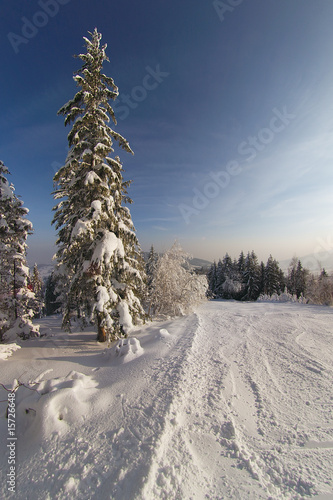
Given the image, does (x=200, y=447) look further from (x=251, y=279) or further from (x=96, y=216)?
(x=251, y=279)

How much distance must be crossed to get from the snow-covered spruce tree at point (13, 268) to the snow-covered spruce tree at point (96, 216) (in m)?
5.50

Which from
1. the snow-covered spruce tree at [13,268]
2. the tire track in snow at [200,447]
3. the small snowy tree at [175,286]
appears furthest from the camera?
the small snowy tree at [175,286]

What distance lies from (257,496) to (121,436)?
6.60ft

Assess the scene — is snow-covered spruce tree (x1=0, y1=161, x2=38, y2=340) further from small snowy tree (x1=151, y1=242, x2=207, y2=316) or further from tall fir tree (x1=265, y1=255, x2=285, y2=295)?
tall fir tree (x1=265, y1=255, x2=285, y2=295)

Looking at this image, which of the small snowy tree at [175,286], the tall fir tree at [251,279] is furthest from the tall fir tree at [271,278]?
the small snowy tree at [175,286]

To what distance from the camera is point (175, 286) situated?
1616cm

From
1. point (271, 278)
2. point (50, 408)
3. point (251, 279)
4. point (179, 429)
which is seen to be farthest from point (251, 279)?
point (50, 408)

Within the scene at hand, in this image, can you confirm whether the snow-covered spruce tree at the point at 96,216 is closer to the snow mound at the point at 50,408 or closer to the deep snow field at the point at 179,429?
the deep snow field at the point at 179,429

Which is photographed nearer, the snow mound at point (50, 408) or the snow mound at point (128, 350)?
the snow mound at point (50, 408)

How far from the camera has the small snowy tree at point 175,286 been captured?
15664mm

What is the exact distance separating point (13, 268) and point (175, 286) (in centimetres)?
1148

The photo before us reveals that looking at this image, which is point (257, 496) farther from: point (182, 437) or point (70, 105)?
point (70, 105)

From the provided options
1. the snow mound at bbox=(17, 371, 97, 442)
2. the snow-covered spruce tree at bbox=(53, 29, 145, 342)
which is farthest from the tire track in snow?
the snow-covered spruce tree at bbox=(53, 29, 145, 342)

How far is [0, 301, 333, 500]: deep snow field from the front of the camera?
2.53m
